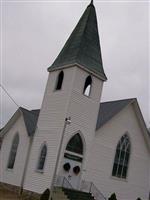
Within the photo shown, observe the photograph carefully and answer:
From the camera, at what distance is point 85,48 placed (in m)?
26.2

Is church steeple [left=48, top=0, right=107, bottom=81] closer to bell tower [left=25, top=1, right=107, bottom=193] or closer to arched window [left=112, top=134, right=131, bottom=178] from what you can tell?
bell tower [left=25, top=1, right=107, bottom=193]

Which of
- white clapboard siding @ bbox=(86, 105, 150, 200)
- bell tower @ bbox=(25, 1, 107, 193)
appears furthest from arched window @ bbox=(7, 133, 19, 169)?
white clapboard siding @ bbox=(86, 105, 150, 200)

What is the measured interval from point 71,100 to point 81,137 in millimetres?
2526

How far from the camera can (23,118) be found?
29.2 m

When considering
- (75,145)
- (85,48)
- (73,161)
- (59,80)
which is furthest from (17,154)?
(85,48)

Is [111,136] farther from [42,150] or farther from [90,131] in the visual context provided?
[42,150]

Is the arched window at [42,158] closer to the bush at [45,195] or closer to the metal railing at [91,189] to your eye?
the metal railing at [91,189]

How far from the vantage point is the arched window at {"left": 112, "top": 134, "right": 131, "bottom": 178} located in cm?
2775

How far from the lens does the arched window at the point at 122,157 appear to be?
1093 inches

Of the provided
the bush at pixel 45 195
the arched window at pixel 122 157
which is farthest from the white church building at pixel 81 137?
the bush at pixel 45 195

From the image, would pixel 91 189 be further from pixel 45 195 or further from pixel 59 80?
pixel 59 80

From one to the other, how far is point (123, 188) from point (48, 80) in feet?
30.3

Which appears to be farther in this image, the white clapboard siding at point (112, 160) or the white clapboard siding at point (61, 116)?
the white clapboard siding at point (112, 160)

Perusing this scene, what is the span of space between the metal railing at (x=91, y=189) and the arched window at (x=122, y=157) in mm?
2665
